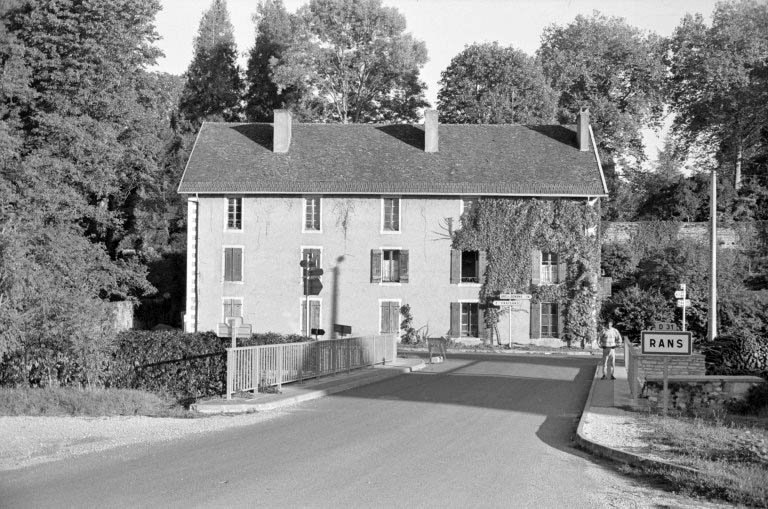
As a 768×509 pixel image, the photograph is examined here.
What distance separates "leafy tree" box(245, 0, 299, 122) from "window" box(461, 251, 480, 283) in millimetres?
23453

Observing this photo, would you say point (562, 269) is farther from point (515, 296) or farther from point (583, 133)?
point (583, 133)

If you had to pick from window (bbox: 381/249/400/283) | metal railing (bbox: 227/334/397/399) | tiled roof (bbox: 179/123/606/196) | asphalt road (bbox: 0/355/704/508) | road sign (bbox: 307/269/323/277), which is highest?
tiled roof (bbox: 179/123/606/196)

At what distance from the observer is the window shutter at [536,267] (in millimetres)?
47375

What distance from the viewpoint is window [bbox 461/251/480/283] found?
47.4 m

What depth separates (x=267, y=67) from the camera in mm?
68000

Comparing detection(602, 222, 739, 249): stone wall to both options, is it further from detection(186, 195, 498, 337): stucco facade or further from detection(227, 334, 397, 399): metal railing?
detection(227, 334, 397, 399): metal railing

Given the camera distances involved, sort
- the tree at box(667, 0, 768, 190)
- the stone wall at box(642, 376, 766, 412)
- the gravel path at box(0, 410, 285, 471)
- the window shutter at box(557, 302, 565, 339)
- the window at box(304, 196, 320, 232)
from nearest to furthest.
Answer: the gravel path at box(0, 410, 285, 471)
the stone wall at box(642, 376, 766, 412)
the window shutter at box(557, 302, 565, 339)
the window at box(304, 196, 320, 232)
the tree at box(667, 0, 768, 190)

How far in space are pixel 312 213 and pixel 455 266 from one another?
7243 mm

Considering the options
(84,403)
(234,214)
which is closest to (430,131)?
(234,214)

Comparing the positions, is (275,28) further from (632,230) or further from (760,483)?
(760,483)

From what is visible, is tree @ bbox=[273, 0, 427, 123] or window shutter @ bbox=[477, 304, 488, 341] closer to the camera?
window shutter @ bbox=[477, 304, 488, 341]

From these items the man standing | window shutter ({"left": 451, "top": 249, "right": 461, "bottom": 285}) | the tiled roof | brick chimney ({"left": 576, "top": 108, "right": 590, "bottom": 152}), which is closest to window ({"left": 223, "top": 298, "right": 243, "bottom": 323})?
the tiled roof

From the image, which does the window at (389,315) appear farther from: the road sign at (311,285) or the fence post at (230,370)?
the fence post at (230,370)

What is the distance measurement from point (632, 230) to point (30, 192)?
33.3 m
